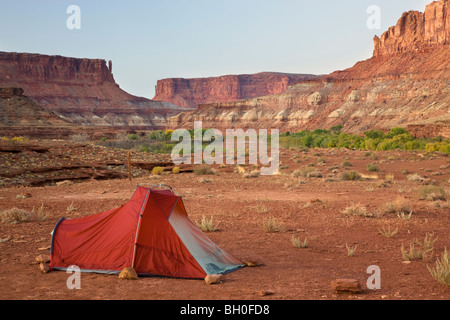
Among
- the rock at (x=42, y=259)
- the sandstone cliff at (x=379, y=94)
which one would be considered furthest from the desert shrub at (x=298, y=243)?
the sandstone cliff at (x=379, y=94)

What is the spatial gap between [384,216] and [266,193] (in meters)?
6.77

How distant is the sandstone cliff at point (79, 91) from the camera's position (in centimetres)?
14575

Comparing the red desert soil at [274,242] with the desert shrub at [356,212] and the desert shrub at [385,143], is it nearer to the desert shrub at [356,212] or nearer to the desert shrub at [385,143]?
the desert shrub at [356,212]

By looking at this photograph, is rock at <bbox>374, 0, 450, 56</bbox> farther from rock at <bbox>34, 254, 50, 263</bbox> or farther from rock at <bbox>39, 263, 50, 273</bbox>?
rock at <bbox>39, 263, 50, 273</bbox>

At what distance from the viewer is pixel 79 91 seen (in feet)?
531

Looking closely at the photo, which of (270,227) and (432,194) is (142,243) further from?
(432,194)

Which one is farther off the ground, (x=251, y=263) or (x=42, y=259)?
(x=42, y=259)

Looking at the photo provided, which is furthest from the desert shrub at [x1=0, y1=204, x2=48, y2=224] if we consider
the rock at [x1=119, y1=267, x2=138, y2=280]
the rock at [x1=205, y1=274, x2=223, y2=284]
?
the rock at [x1=205, y1=274, x2=223, y2=284]

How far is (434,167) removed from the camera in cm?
3003

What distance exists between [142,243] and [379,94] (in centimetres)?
9687

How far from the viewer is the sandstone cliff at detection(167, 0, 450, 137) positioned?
8419 centimetres

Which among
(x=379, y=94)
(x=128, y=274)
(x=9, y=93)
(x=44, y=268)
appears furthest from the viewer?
(x=379, y=94)

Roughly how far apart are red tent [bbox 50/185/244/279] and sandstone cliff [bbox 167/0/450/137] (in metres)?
67.9

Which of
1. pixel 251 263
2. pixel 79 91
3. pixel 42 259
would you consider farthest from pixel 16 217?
pixel 79 91
